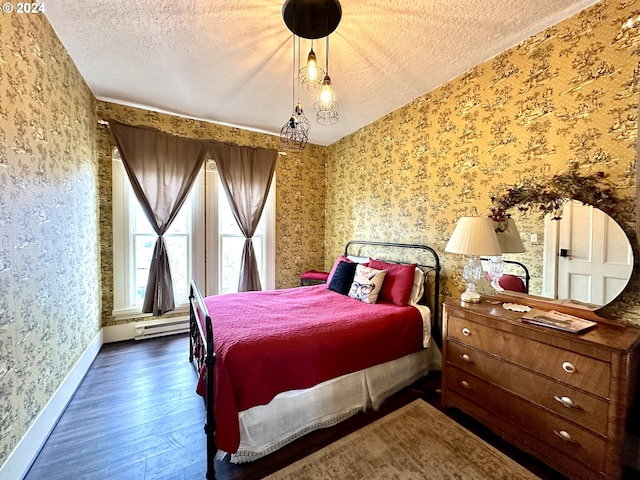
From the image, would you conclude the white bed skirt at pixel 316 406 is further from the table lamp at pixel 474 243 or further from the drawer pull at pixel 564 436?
the drawer pull at pixel 564 436

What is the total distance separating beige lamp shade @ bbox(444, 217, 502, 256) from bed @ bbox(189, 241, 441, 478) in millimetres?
711

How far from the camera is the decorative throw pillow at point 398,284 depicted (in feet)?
8.16

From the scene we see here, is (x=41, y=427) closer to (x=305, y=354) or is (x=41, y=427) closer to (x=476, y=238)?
(x=305, y=354)

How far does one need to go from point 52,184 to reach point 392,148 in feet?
10.2

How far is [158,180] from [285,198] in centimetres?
168

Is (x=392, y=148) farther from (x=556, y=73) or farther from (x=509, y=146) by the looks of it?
(x=556, y=73)

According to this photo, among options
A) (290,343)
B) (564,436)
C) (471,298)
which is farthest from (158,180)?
(564,436)

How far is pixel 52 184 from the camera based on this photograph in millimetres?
1851

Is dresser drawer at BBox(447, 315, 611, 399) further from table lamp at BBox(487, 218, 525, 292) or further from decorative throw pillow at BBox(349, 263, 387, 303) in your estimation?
decorative throw pillow at BBox(349, 263, 387, 303)

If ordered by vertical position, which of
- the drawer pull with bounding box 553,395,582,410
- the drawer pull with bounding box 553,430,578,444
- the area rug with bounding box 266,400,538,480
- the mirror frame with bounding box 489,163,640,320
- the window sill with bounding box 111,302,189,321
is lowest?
the area rug with bounding box 266,400,538,480

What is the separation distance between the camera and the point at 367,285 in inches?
103

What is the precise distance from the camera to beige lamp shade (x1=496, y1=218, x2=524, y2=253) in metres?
2.00

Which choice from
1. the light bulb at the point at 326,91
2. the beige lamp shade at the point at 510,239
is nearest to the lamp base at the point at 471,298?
the beige lamp shade at the point at 510,239

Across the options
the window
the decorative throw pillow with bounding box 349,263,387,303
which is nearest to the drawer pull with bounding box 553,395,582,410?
the decorative throw pillow with bounding box 349,263,387,303
